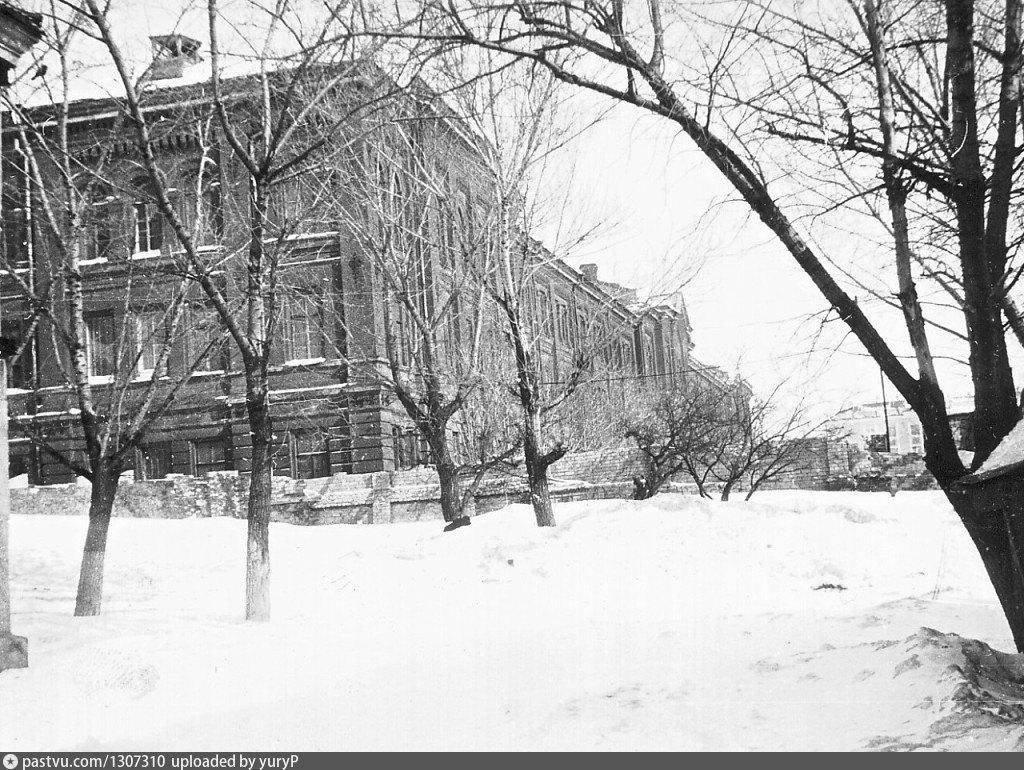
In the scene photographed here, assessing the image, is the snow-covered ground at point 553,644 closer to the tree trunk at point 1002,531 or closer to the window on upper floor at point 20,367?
the tree trunk at point 1002,531

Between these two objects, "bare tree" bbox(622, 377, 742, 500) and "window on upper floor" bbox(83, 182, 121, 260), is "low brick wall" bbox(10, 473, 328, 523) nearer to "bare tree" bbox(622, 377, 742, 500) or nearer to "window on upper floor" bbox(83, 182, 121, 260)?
"window on upper floor" bbox(83, 182, 121, 260)

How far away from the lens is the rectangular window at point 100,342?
30.3 metres

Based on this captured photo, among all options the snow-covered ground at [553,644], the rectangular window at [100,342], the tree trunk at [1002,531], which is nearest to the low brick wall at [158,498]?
the rectangular window at [100,342]

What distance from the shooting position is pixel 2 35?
26.7ft

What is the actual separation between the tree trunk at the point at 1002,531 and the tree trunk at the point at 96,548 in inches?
342

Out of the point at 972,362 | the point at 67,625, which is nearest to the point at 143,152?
the point at 67,625

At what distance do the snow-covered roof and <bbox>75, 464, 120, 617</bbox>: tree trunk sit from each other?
8838mm

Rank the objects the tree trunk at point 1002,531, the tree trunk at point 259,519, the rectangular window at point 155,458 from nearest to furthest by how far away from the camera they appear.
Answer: the tree trunk at point 1002,531
the tree trunk at point 259,519
the rectangular window at point 155,458

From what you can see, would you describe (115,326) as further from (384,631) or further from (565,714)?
(565,714)

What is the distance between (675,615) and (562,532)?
4837 millimetres

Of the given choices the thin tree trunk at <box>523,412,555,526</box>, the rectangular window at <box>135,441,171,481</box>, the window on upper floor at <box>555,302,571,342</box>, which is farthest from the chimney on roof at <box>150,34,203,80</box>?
the window on upper floor at <box>555,302,571,342</box>

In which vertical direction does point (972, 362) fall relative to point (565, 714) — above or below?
above

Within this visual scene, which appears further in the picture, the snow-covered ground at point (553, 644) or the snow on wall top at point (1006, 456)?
the snow-covered ground at point (553, 644)

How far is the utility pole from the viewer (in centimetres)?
780
